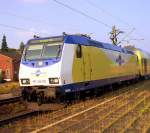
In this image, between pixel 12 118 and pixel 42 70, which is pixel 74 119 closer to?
pixel 12 118

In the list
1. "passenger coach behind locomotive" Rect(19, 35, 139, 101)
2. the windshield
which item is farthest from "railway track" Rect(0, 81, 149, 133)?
the windshield

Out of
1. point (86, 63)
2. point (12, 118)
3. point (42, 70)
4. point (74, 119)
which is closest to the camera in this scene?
point (74, 119)

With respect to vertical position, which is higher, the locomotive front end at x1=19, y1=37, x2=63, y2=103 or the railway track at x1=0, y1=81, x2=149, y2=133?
the locomotive front end at x1=19, y1=37, x2=63, y2=103

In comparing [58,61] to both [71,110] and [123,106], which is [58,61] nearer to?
[71,110]

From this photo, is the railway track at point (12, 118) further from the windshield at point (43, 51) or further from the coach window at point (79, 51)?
the coach window at point (79, 51)

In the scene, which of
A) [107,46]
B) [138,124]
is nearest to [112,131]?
[138,124]

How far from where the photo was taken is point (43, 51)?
1653 centimetres

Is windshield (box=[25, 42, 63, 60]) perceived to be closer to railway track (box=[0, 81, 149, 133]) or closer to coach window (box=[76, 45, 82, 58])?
coach window (box=[76, 45, 82, 58])

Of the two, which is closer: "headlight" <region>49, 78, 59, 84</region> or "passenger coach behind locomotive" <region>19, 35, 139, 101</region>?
"headlight" <region>49, 78, 59, 84</region>

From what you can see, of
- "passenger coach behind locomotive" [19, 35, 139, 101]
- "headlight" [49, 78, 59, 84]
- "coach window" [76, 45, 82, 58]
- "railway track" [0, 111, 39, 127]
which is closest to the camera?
"railway track" [0, 111, 39, 127]

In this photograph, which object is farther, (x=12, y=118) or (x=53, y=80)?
(x=53, y=80)

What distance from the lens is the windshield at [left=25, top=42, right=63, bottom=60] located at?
16078 mm

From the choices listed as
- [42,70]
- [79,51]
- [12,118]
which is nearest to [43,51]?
[42,70]

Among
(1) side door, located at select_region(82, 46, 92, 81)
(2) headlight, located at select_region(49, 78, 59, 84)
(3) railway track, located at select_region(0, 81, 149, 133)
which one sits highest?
(1) side door, located at select_region(82, 46, 92, 81)
